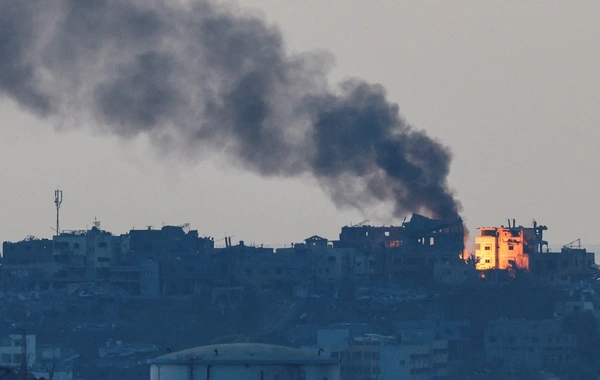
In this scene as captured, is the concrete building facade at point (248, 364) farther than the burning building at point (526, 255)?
No

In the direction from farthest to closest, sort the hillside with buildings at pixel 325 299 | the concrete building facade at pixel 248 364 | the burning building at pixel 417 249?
the burning building at pixel 417 249, the hillside with buildings at pixel 325 299, the concrete building facade at pixel 248 364

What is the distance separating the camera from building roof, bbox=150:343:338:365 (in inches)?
1706

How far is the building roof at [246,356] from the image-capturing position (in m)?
43.3

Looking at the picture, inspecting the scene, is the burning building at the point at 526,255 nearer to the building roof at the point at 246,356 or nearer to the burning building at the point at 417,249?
the burning building at the point at 417,249

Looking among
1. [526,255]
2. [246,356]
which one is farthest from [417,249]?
[246,356]

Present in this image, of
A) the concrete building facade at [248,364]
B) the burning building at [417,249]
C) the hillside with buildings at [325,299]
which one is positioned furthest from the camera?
the burning building at [417,249]

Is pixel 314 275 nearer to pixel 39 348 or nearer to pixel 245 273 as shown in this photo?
pixel 245 273

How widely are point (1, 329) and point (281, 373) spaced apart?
9967 centimetres

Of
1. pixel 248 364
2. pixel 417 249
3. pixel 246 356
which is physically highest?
pixel 417 249

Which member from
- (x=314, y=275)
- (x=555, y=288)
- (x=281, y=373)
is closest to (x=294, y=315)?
(x=314, y=275)

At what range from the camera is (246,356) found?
4331 cm

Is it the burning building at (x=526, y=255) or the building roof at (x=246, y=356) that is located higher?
the burning building at (x=526, y=255)

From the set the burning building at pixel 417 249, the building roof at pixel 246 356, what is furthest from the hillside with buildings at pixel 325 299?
the building roof at pixel 246 356

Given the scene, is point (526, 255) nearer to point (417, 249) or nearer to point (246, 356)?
point (417, 249)
